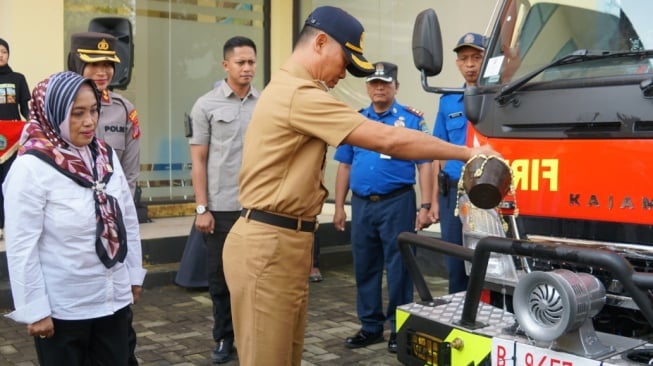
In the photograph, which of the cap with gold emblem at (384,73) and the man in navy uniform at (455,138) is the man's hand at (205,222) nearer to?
the cap with gold emblem at (384,73)

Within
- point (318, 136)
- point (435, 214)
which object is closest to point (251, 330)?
point (318, 136)

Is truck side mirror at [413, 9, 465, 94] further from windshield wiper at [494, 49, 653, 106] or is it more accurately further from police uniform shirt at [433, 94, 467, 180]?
police uniform shirt at [433, 94, 467, 180]

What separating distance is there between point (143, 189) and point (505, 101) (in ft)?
22.4

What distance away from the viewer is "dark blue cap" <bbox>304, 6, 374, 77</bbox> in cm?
314

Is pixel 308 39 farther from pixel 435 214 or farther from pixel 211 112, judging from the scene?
pixel 435 214

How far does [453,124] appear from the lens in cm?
531

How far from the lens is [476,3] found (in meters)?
8.02

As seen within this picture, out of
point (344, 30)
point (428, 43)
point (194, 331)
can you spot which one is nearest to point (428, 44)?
point (428, 43)

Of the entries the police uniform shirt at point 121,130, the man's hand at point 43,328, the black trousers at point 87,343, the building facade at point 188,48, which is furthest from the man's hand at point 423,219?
the building facade at point 188,48

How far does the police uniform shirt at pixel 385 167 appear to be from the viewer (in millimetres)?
5277

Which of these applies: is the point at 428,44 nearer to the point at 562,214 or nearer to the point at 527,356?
the point at 562,214

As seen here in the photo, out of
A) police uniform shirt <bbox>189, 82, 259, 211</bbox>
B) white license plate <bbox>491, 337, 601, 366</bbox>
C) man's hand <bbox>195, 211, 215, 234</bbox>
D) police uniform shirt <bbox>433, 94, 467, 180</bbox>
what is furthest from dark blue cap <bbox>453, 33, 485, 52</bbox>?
white license plate <bbox>491, 337, 601, 366</bbox>

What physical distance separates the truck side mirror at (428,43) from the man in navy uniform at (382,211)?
1.21 metres

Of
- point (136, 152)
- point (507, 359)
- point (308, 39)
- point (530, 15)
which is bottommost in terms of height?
point (507, 359)
